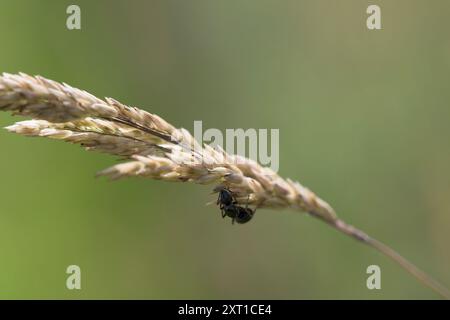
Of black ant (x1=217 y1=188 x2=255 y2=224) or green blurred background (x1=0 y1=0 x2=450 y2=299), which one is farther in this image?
green blurred background (x1=0 y1=0 x2=450 y2=299)

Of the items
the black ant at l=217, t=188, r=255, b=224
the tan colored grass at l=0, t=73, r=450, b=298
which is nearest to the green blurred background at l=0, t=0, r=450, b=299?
the black ant at l=217, t=188, r=255, b=224

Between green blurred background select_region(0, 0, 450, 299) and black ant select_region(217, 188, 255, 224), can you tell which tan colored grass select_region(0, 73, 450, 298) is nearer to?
black ant select_region(217, 188, 255, 224)

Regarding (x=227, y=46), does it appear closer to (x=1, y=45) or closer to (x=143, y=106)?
(x=143, y=106)

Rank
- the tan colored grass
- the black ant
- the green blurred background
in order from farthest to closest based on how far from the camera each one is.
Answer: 1. the green blurred background
2. the black ant
3. the tan colored grass

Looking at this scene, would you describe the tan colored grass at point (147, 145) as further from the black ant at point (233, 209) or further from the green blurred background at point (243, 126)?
the green blurred background at point (243, 126)

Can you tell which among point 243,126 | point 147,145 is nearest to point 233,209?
point 147,145

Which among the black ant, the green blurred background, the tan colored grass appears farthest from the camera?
the green blurred background

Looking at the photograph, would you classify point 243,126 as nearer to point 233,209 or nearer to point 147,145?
point 233,209

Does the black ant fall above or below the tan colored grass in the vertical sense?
below
